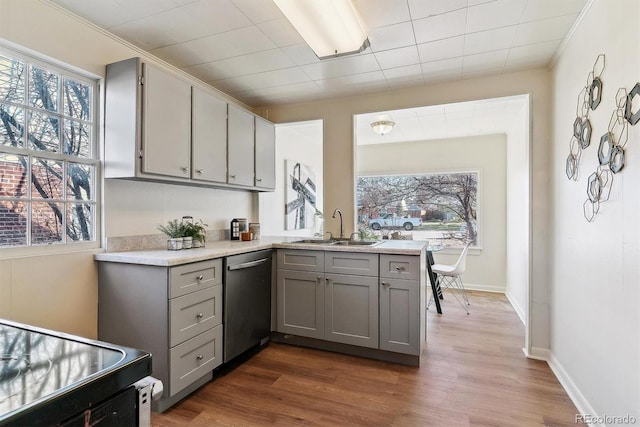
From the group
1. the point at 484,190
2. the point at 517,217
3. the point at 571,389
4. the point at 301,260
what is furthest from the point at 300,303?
the point at 484,190

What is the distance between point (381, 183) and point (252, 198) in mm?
2806

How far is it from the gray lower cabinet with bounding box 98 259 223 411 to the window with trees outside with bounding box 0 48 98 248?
40 centimetres

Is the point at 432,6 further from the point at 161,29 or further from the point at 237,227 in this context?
the point at 237,227

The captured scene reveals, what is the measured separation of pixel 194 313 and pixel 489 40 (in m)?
2.84

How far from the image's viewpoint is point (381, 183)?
5.85 metres

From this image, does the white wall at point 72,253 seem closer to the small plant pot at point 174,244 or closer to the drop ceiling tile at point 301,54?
the small plant pot at point 174,244

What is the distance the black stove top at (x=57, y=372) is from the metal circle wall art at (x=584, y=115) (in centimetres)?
245

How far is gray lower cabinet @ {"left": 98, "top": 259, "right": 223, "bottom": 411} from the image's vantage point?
193 centimetres

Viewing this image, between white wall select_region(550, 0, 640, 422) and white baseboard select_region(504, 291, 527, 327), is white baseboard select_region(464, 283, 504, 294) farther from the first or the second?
white wall select_region(550, 0, 640, 422)

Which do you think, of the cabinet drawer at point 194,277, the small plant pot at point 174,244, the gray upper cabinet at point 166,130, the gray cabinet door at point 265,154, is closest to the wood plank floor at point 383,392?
the cabinet drawer at point 194,277

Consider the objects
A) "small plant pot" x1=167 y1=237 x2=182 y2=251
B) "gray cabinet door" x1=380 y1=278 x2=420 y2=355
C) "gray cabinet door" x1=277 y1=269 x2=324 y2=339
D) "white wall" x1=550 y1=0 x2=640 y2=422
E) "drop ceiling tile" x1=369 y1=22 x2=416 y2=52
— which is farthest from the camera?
"gray cabinet door" x1=277 y1=269 x2=324 y2=339

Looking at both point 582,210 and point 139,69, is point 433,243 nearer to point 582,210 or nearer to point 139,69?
point 582,210

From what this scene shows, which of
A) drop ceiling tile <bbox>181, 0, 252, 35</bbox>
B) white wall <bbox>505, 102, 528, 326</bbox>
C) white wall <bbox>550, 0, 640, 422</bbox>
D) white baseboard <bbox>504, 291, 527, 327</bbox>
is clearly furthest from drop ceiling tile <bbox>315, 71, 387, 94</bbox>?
white baseboard <bbox>504, 291, 527, 327</bbox>

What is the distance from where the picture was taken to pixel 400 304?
254 cm
